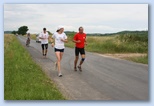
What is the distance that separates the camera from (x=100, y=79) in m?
9.55

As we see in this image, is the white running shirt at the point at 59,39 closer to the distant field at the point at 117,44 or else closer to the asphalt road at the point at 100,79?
the distant field at the point at 117,44

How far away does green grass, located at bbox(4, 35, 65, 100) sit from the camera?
26.1 feet

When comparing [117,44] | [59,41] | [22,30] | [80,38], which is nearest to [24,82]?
[22,30]

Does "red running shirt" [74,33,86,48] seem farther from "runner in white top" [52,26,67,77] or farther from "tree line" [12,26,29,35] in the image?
"tree line" [12,26,29,35]

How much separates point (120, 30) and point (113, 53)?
4.72m

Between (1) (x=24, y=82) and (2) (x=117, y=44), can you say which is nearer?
(1) (x=24, y=82)

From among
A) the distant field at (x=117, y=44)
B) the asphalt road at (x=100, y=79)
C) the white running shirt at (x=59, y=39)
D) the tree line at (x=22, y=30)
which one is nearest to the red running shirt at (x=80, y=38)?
the distant field at (x=117, y=44)

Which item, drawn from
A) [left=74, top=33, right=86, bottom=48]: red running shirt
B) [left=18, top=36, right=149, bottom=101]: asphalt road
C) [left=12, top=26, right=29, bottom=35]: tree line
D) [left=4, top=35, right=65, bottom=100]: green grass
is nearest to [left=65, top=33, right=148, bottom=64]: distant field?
[left=74, top=33, right=86, bottom=48]: red running shirt

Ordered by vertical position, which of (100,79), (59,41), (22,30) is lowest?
(100,79)

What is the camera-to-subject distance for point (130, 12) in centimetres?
905

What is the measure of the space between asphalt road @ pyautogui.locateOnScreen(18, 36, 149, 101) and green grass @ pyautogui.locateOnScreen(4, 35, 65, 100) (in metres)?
0.28

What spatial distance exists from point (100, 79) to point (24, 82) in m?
1.96

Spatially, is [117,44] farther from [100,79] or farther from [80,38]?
[100,79]

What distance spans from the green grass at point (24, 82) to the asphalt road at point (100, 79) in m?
0.28
